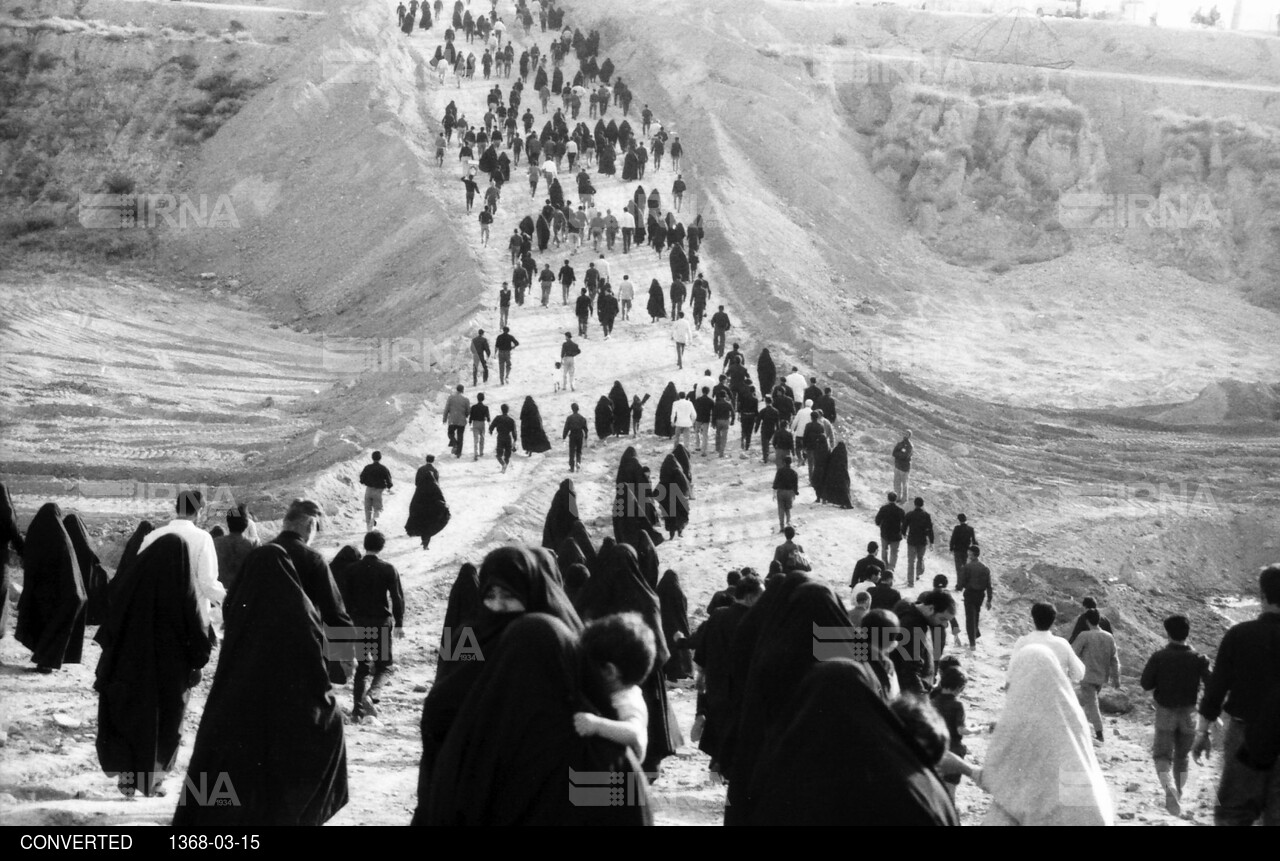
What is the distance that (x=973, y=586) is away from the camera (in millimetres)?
16375

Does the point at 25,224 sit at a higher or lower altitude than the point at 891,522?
higher

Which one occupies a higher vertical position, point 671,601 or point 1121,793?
point 671,601

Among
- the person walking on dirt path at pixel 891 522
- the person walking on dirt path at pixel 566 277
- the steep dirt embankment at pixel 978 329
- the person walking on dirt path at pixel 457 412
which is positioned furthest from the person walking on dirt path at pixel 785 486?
the person walking on dirt path at pixel 566 277

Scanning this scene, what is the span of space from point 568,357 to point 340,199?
17.2 metres

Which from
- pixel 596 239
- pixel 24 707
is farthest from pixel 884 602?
pixel 596 239

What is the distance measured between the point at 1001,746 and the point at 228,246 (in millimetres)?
36606

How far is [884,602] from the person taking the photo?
11.1 meters

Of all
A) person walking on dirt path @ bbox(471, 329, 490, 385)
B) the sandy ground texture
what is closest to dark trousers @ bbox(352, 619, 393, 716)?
the sandy ground texture

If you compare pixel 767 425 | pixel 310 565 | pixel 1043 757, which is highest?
pixel 310 565

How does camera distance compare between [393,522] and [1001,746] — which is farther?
[393,522]

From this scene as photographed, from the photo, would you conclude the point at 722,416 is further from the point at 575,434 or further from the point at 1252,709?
the point at 1252,709

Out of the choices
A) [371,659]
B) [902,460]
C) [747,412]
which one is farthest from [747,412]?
[371,659]

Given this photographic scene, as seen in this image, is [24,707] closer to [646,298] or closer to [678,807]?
[678,807]

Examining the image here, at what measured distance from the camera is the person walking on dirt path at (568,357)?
80.8 feet
